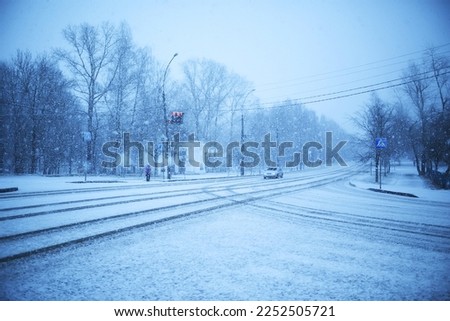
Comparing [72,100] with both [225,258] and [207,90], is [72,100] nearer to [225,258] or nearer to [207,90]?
[207,90]

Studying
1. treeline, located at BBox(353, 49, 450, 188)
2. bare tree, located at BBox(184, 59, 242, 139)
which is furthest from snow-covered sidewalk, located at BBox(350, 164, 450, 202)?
bare tree, located at BBox(184, 59, 242, 139)

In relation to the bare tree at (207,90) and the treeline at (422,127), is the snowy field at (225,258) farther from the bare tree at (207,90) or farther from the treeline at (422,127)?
the bare tree at (207,90)

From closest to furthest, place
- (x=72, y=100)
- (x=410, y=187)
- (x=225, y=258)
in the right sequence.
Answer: (x=225, y=258)
(x=410, y=187)
(x=72, y=100)

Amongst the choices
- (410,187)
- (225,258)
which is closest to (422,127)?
(410,187)

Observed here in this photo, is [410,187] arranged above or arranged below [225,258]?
below

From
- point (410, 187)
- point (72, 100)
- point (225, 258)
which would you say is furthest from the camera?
point (72, 100)

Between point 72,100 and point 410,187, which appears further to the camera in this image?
point 72,100

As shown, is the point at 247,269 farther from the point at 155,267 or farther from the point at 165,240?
the point at 165,240

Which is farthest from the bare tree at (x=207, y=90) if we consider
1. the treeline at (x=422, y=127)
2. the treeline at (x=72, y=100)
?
the treeline at (x=422, y=127)

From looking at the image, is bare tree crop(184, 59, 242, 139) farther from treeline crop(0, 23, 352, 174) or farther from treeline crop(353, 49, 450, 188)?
treeline crop(353, 49, 450, 188)
